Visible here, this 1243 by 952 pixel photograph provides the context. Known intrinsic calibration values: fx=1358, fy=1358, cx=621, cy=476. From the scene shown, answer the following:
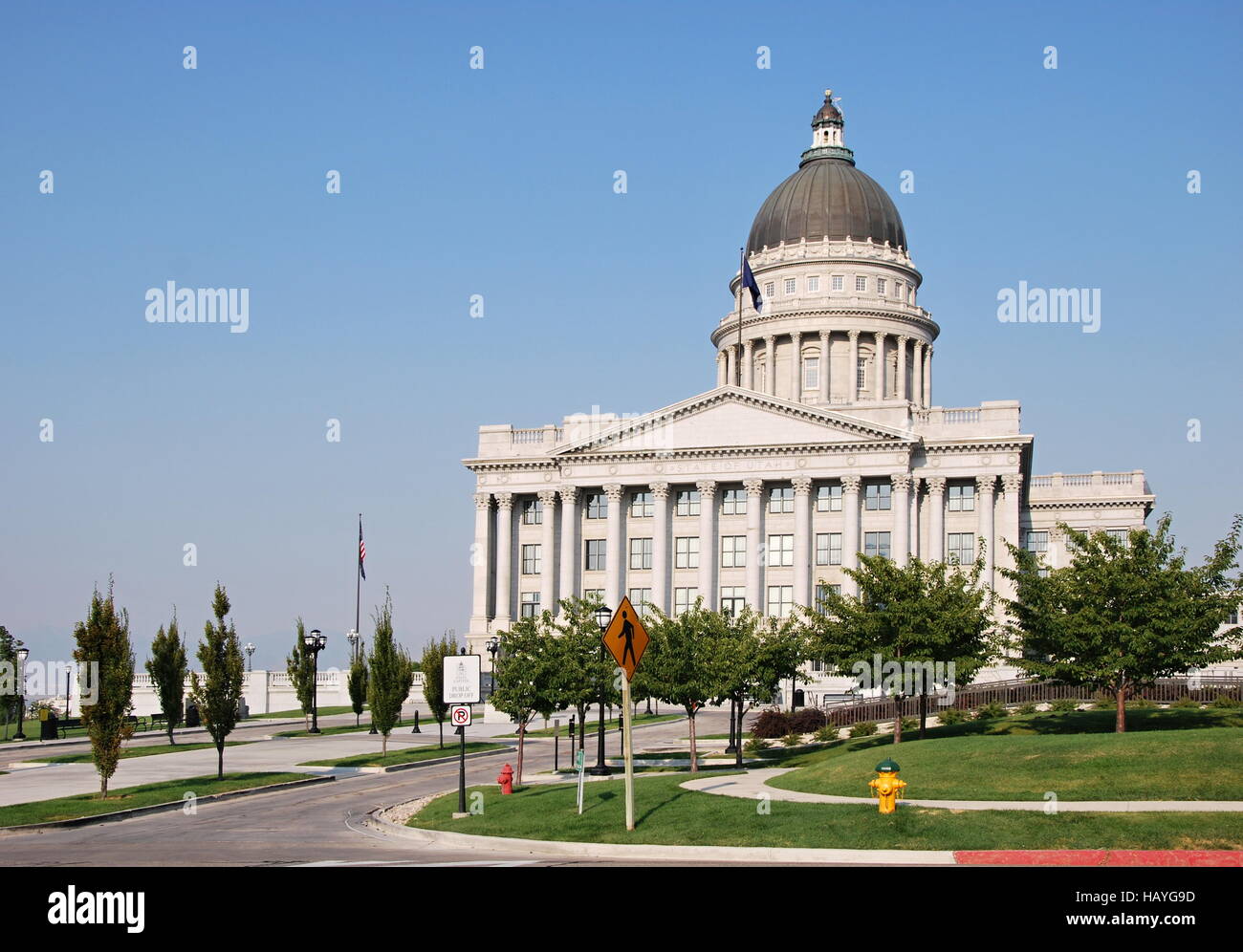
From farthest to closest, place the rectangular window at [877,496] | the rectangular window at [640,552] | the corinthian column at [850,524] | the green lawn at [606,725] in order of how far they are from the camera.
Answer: the rectangular window at [640,552] → the rectangular window at [877,496] → the corinthian column at [850,524] → the green lawn at [606,725]

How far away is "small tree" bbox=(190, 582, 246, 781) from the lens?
1625 inches

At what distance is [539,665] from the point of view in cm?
3794

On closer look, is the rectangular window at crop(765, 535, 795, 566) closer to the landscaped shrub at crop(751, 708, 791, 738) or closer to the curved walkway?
the landscaped shrub at crop(751, 708, 791, 738)

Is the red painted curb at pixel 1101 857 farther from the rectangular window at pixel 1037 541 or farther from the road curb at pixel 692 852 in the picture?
the rectangular window at pixel 1037 541

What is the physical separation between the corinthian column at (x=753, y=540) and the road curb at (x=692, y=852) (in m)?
59.7

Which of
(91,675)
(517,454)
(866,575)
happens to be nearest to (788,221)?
(517,454)

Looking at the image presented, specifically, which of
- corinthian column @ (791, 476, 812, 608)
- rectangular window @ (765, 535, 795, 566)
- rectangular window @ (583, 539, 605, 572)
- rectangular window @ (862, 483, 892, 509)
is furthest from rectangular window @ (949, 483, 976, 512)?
rectangular window @ (583, 539, 605, 572)

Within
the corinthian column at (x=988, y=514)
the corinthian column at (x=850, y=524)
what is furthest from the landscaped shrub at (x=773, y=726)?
the corinthian column at (x=988, y=514)

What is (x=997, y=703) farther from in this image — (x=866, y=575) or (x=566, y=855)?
(x=566, y=855)

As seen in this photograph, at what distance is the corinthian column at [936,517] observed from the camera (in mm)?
83938

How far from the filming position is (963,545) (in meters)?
84.6

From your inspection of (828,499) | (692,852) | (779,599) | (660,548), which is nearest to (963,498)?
(828,499)

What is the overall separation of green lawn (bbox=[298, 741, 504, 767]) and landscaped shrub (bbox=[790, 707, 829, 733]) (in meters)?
11.1

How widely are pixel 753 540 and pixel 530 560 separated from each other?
54.7 ft
